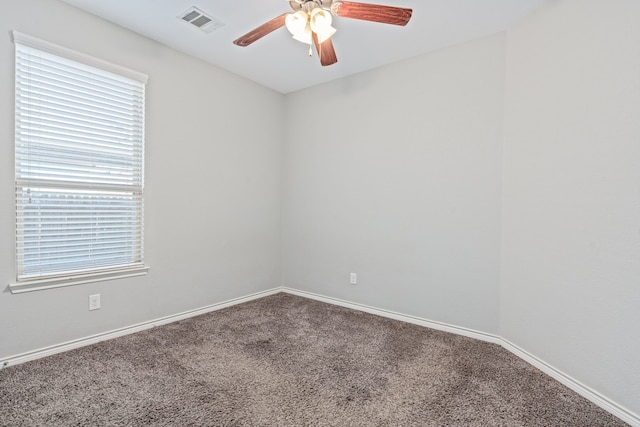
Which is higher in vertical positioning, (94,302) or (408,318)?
(94,302)

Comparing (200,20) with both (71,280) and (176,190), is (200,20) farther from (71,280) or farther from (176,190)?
(71,280)

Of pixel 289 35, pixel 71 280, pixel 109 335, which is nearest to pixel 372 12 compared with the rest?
pixel 289 35

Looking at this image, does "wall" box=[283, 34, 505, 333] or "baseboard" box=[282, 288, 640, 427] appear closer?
"baseboard" box=[282, 288, 640, 427]

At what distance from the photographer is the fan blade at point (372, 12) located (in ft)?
5.48

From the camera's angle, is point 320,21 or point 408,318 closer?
point 320,21

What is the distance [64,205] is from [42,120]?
0.61m

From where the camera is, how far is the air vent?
7.49 ft

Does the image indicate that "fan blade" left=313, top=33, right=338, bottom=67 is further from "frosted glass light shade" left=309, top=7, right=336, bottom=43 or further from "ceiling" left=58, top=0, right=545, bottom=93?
"ceiling" left=58, top=0, right=545, bottom=93

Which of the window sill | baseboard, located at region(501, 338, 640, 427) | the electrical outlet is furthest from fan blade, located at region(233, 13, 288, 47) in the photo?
baseboard, located at region(501, 338, 640, 427)

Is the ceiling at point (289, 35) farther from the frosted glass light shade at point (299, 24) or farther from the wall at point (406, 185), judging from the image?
the frosted glass light shade at point (299, 24)

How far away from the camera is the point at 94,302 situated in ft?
7.79

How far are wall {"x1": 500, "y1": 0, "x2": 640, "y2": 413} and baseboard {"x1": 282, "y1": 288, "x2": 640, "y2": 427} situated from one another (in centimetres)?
4

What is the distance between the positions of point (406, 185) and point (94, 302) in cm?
288

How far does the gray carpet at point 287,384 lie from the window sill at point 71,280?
0.50 m
